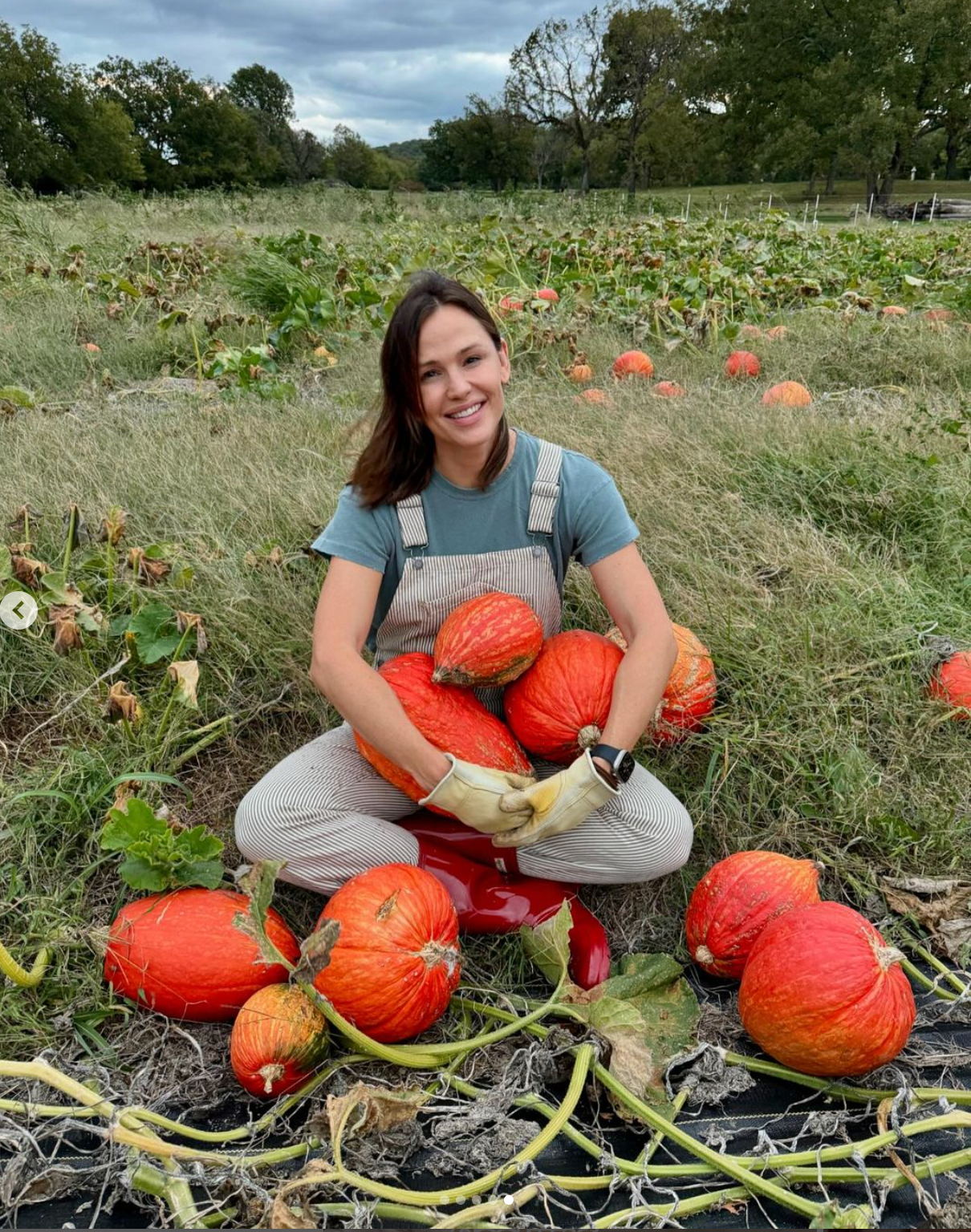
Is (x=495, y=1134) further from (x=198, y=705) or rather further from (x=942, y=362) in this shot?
(x=942, y=362)

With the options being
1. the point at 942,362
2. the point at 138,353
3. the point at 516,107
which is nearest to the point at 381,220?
the point at 138,353

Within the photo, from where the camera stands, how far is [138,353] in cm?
604

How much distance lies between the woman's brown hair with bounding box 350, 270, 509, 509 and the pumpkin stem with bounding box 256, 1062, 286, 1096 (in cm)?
125

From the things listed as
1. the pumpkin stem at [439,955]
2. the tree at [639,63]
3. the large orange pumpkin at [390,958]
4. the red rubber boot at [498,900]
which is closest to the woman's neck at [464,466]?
the red rubber boot at [498,900]

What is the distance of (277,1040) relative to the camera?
5.24 feet

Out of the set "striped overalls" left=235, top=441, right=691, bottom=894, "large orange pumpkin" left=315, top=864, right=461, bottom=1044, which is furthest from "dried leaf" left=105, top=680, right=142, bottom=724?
"large orange pumpkin" left=315, top=864, right=461, bottom=1044

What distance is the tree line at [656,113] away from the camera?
33.5 meters

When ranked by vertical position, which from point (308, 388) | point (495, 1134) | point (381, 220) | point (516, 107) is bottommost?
point (495, 1134)

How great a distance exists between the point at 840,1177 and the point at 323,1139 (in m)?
0.83

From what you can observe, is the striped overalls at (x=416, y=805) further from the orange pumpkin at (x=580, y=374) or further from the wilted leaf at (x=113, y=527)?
the orange pumpkin at (x=580, y=374)

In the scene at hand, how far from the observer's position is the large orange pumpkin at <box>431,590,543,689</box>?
6.84ft

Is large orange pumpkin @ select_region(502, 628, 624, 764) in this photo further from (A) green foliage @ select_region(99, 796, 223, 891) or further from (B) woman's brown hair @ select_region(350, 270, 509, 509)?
(A) green foliage @ select_region(99, 796, 223, 891)

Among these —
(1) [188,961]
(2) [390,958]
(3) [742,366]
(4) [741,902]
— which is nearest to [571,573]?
(4) [741,902]

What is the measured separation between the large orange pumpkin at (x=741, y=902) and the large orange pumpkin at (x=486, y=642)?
0.66 meters
